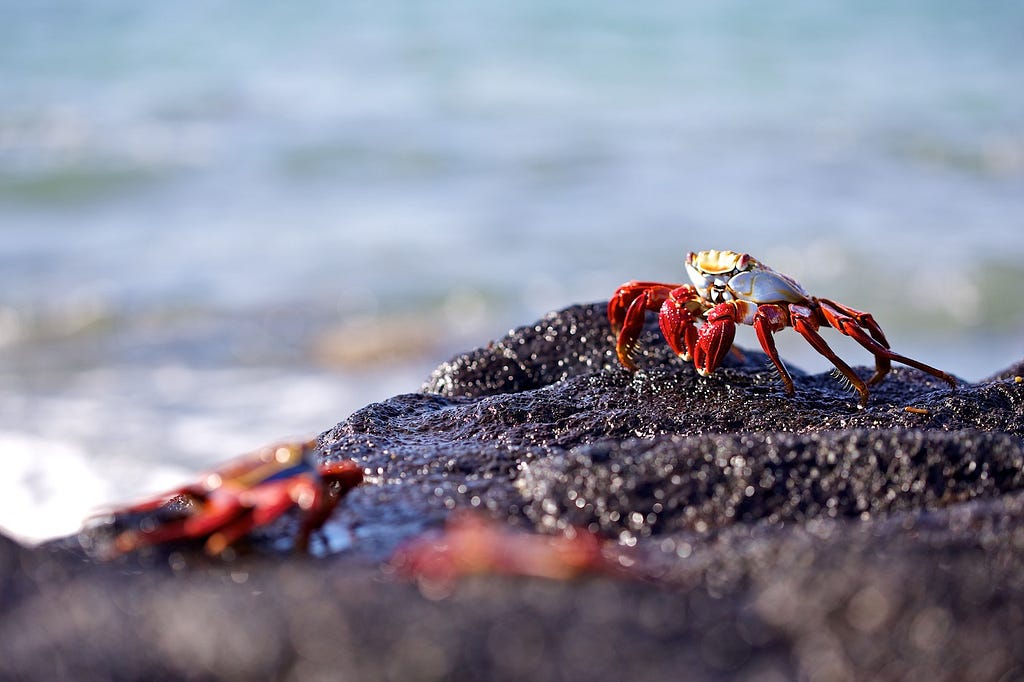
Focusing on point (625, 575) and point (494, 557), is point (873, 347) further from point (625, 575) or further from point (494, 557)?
point (494, 557)

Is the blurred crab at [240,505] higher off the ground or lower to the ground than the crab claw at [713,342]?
lower

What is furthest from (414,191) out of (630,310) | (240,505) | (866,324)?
(240,505)

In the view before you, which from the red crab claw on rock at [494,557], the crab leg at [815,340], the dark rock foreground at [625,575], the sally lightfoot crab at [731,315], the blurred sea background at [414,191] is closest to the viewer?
the dark rock foreground at [625,575]

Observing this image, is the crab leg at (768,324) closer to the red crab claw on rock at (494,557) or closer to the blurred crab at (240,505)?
the red crab claw on rock at (494,557)

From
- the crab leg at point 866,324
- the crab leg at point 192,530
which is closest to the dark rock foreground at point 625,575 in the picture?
the crab leg at point 192,530

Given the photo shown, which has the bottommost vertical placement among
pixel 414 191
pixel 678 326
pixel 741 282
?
pixel 414 191

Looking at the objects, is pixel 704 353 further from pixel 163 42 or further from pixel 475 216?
pixel 163 42

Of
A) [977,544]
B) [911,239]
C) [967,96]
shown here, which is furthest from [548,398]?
[967,96]
